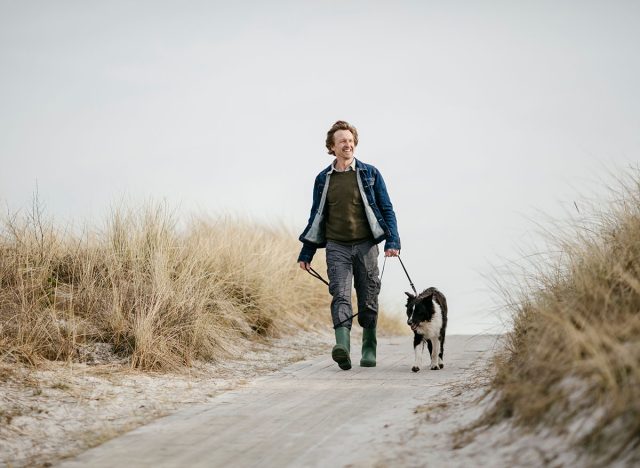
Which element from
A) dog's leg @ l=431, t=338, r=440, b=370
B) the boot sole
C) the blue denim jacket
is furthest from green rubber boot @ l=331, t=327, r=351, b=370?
the blue denim jacket

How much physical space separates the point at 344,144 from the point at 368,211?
71 centimetres

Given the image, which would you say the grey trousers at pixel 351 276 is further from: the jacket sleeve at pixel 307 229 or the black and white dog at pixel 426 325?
the black and white dog at pixel 426 325

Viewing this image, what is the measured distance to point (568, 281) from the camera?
506 centimetres

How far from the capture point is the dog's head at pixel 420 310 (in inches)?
266

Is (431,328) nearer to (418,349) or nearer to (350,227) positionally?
(418,349)

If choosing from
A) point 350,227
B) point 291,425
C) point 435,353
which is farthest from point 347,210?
point 291,425

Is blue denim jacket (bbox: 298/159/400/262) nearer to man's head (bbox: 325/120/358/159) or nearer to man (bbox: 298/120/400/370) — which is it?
man (bbox: 298/120/400/370)

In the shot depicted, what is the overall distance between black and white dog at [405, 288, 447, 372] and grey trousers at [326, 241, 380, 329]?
0.45 m

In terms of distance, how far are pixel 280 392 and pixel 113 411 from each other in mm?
1276

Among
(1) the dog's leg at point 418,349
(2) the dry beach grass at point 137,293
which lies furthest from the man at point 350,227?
(2) the dry beach grass at point 137,293

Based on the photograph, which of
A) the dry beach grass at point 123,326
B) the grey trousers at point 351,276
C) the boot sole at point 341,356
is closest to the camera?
the dry beach grass at point 123,326

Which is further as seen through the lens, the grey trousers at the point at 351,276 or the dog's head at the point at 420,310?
the grey trousers at the point at 351,276

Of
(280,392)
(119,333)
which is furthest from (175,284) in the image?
(280,392)

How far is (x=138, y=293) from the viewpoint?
7273mm
